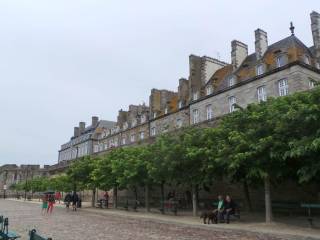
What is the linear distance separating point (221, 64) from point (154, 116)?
485 inches

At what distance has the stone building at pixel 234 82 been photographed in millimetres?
31977

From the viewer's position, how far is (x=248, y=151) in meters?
19.3

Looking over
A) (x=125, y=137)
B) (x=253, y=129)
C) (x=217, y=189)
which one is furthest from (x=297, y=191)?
(x=125, y=137)

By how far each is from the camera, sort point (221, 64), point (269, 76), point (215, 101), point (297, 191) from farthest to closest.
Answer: point (221, 64) < point (215, 101) < point (269, 76) < point (297, 191)

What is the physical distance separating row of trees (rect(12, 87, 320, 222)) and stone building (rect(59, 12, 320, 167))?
304 centimetres

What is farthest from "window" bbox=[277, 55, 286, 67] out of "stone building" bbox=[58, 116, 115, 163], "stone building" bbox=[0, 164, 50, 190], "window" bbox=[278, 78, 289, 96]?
"stone building" bbox=[0, 164, 50, 190]

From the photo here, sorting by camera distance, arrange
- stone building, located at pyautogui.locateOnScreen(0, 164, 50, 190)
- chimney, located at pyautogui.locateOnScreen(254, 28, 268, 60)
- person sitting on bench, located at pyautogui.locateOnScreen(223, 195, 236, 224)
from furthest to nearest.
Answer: stone building, located at pyautogui.locateOnScreen(0, 164, 50, 190) < chimney, located at pyautogui.locateOnScreen(254, 28, 268, 60) < person sitting on bench, located at pyautogui.locateOnScreen(223, 195, 236, 224)

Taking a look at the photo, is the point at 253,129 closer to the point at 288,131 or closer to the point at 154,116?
the point at 288,131

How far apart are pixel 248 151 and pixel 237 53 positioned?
23198 millimetres

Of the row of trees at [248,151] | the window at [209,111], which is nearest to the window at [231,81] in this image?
the window at [209,111]

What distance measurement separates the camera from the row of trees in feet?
53.1

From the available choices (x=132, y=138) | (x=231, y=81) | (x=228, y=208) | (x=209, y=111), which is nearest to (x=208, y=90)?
(x=209, y=111)

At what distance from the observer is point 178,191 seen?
4091cm

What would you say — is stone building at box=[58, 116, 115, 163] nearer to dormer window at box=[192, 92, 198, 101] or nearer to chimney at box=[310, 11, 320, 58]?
dormer window at box=[192, 92, 198, 101]
